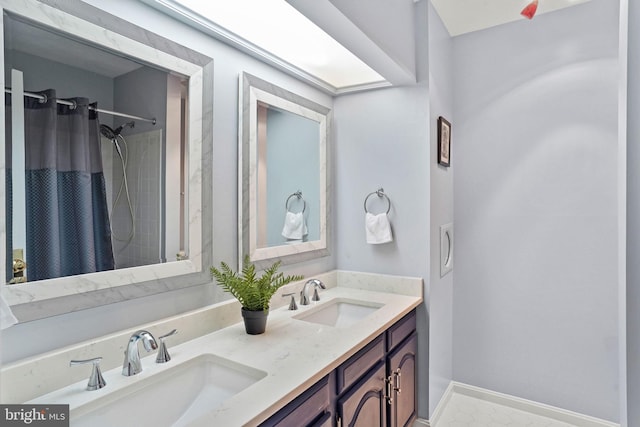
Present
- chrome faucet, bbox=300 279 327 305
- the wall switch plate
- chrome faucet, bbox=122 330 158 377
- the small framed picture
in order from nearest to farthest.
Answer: chrome faucet, bbox=122 330 158 377, chrome faucet, bbox=300 279 327 305, the small framed picture, the wall switch plate

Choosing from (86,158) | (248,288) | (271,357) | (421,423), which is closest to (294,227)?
(248,288)

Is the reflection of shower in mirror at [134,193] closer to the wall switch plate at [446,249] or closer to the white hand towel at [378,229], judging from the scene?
the white hand towel at [378,229]

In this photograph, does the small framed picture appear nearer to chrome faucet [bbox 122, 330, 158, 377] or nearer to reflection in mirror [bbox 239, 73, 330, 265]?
reflection in mirror [bbox 239, 73, 330, 265]

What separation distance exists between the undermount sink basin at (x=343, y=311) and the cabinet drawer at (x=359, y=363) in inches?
14.6

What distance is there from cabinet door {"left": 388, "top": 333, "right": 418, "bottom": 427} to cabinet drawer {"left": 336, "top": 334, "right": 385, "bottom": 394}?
16 centimetres

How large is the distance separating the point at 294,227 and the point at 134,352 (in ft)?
3.67

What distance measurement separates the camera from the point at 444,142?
2359 mm

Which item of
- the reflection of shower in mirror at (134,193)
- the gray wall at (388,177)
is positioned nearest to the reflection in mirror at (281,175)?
the gray wall at (388,177)

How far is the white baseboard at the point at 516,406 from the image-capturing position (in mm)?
2244

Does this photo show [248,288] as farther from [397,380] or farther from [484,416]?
[484,416]

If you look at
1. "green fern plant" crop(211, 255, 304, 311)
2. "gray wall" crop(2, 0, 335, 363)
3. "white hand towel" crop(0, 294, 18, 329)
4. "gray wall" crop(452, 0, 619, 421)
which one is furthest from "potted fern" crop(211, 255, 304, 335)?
"gray wall" crop(452, 0, 619, 421)

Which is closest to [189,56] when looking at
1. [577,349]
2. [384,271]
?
[384,271]

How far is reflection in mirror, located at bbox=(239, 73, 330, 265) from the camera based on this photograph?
1.76m

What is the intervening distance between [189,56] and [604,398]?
2944 millimetres
